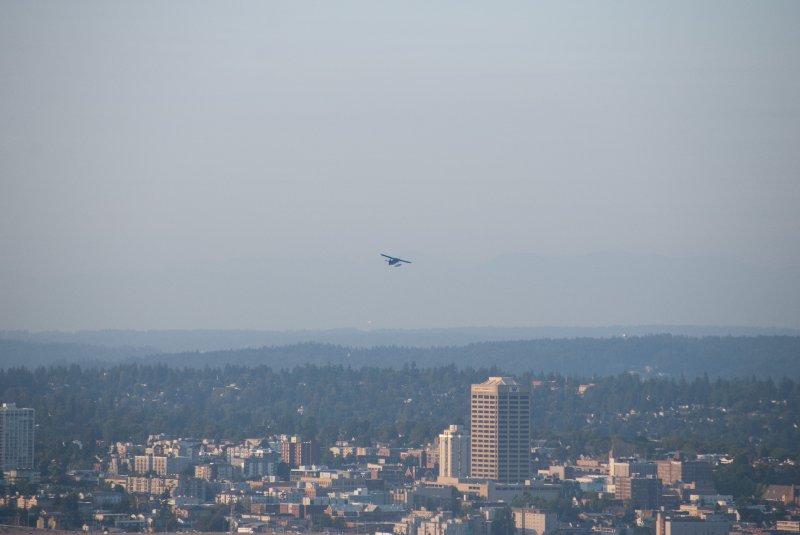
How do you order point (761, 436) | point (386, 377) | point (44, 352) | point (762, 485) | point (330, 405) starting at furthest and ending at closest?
1. point (386, 377)
2. point (330, 405)
3. point (44, 352)
4. point (761, 436)
5. point (762, 485)

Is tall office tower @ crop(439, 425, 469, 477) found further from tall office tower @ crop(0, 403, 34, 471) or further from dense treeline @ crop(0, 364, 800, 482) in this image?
tall office tower @ crop(0, 403, 34, 471)

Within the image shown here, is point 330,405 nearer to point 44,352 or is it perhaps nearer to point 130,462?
point 44,352

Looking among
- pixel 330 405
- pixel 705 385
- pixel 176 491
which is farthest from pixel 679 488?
Answer: pixel 330 405

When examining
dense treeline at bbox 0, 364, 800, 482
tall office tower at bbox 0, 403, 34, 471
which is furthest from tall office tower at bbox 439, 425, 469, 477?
tall office tower at bbox 0, 403, 34, 471

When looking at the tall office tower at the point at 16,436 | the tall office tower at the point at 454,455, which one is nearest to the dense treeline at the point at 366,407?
the tall office tower at the point at 16,436

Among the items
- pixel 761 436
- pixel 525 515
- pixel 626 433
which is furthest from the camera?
pixel 626 433
